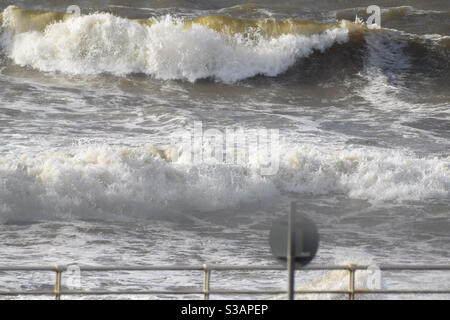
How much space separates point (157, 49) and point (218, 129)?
772 centimetres

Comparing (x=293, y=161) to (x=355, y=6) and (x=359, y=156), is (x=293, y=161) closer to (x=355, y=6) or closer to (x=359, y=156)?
(x=359, y=156)

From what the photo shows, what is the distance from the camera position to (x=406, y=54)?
1070 inches

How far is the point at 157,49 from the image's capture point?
26.7 m

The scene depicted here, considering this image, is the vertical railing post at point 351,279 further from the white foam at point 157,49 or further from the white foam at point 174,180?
the white foam at point 157,49

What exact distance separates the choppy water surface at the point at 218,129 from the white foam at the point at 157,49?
0.17ft

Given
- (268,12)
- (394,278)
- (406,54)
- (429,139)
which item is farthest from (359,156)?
(268,12)

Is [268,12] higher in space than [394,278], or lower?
higher

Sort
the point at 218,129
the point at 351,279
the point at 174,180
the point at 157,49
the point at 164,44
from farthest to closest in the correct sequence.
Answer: the point at 164,44 → the point at 157,49 → the point at 218,129 → the point at 174,180 → the point at 351,279

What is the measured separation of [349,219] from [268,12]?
58.7 feet

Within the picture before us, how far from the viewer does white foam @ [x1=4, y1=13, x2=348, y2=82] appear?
26.0 meters

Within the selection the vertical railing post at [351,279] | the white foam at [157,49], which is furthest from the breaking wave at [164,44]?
→ the vertical railing post at [351,279]

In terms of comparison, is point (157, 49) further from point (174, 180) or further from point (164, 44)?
point (174, 180)

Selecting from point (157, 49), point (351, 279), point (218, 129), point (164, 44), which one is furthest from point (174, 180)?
point (164, 44)

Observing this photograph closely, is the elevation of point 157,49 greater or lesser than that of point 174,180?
greater
